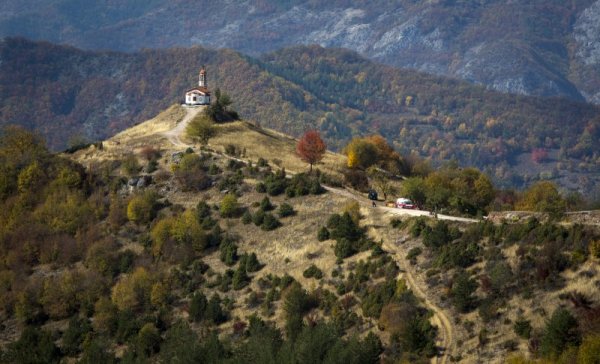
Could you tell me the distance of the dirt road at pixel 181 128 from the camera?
415 ft

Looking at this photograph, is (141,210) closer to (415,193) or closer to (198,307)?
(198,307)

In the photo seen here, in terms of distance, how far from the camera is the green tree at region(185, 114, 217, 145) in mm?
124938

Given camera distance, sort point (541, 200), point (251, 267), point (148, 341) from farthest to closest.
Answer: point (541, 200)
point (251, 267)
point (148, 341)

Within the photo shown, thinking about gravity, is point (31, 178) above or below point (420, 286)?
below

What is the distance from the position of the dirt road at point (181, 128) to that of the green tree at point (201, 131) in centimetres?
209

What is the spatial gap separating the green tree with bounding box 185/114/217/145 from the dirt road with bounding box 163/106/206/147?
2087 millimetres

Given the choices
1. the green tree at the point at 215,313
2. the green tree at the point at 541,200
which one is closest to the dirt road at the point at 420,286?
the green tree at the point at 215,313

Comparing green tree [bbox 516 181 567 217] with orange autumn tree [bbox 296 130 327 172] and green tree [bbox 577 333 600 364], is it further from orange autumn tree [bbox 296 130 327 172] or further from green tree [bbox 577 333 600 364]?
green tree [bbox 577 333 600 364]

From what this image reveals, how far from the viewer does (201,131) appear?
124875mm

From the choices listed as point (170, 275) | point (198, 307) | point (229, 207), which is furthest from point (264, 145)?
point (198, 307)

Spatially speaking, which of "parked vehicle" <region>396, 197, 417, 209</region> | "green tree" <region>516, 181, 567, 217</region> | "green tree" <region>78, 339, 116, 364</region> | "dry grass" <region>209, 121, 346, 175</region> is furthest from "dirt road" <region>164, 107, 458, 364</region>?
"green tree" <region>78, 339, 116, 364</region>

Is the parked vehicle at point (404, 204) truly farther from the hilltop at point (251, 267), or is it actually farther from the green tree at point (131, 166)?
the green tree at point (131, 166)

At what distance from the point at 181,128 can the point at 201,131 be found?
11458 millimetres

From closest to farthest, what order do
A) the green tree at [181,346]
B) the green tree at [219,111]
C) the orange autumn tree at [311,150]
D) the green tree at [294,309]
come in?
the green tree at [181,346], the green tree at [294,309], the orange autumn tree at [311,150], the green tree at [219,111]
